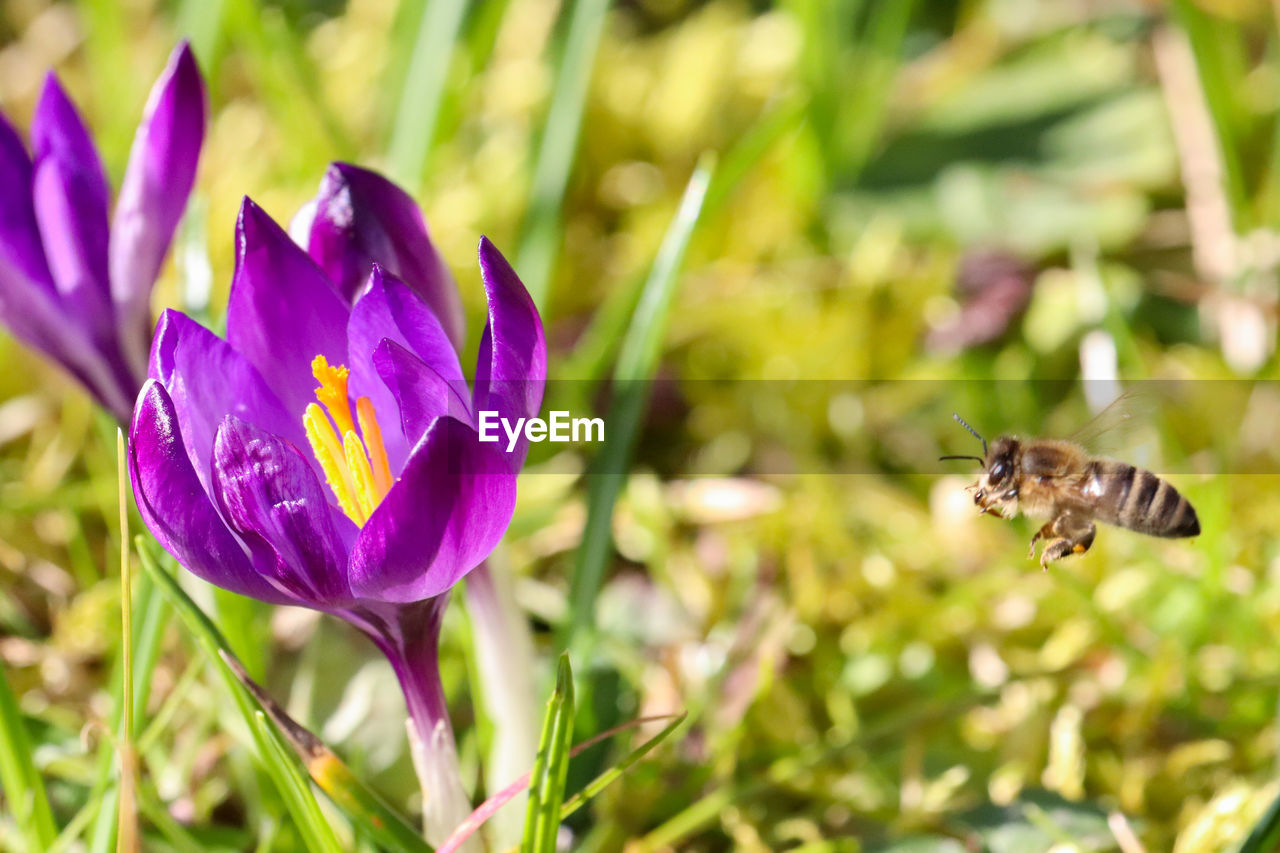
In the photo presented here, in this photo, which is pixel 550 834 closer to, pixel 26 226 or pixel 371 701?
pixel 371 701

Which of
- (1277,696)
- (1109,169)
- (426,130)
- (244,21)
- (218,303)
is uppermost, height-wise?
(244,21)

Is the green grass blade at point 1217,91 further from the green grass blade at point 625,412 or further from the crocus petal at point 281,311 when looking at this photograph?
the crocus petal at point 281,311

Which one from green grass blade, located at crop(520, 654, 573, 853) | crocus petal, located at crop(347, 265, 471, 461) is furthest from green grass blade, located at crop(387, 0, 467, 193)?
green grass blade, located at crop(520, 654, 573, 853)

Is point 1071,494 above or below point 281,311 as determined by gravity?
below

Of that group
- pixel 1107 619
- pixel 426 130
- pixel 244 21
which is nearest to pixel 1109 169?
pixel 1107 619

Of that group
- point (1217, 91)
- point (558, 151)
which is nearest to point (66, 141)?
point (558, 151)

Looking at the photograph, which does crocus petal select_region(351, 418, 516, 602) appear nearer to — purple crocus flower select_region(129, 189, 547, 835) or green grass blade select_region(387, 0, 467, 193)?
purple crocus flower select_region(129, 189, 547, 835)

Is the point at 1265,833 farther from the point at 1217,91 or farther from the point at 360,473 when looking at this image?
the point at 1217,91
